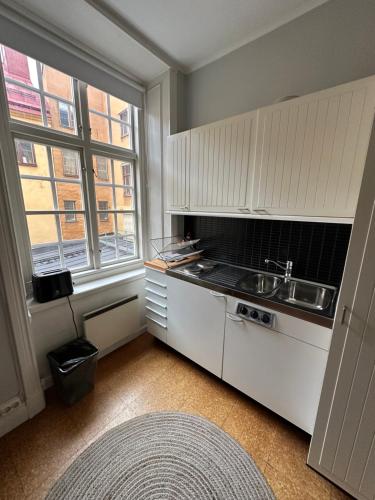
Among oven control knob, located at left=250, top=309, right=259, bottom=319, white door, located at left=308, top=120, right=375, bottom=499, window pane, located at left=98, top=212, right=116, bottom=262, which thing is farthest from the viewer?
window pane, located at left=98, top=212, right=116, bottom=262

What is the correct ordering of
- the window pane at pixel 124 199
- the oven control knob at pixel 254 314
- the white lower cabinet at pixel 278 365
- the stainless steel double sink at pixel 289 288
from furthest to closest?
the window pane at pixel 124 199
the stainless steel double sink at pixel 289 288
the oven control knob at pixel 254 314
the white lower cabinet at pixel 278 365

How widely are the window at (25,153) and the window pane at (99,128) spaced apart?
532mm

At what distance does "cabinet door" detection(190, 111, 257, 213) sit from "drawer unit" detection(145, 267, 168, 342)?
2.47 ft

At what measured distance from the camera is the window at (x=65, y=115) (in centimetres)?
171

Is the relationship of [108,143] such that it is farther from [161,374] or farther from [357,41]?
[161,374]

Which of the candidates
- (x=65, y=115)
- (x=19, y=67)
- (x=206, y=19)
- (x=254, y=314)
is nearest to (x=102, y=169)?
(x=65, y=115)

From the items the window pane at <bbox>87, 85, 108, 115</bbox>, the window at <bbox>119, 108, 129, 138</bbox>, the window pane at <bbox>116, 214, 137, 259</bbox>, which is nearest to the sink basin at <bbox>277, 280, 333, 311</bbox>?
the window pane at <bbox>116, 214, 137, 259</bbox>

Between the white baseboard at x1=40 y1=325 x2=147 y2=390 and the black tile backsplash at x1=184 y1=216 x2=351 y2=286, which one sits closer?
the black tile backsplash at x1=184 y1=216 x2=351 y2=286

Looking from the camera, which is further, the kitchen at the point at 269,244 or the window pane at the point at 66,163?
the window pane at the point at 66,163

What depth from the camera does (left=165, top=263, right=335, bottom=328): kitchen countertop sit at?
1.12 metres

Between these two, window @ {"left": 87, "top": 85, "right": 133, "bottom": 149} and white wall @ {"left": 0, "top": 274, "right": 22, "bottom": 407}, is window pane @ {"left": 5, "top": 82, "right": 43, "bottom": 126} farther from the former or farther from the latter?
white wall @ {"left": 0, "top": 274, "right": 22, "bottom": 407}

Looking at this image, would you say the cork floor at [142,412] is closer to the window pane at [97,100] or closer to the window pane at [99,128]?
the window pane at [99,128]

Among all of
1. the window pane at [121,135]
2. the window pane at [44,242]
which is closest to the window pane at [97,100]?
the window pane at [121,135]

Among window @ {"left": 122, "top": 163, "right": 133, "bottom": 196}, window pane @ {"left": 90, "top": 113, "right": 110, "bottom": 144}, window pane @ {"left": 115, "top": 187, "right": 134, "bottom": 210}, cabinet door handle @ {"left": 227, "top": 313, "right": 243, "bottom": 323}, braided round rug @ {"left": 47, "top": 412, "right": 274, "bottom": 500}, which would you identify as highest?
window pane @ {"left": 90, "top": 113, "right": 110, "bottom": 144}
